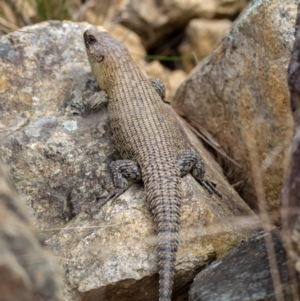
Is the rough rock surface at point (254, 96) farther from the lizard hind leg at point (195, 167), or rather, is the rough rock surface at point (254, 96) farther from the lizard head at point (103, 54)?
the lizard head at point (103, 54)

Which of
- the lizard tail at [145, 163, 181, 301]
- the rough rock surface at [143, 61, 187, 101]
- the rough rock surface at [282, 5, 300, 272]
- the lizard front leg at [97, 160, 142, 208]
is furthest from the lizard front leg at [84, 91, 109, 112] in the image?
the rough rock surface at [282, 5, 300, 272]

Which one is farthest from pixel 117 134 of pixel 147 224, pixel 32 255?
pixel 32 255

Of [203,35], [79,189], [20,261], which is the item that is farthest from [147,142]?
[203,35]

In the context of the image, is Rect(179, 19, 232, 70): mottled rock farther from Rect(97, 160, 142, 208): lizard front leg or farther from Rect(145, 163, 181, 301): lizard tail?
Rect(145, 163, 181, 301): lizard tail

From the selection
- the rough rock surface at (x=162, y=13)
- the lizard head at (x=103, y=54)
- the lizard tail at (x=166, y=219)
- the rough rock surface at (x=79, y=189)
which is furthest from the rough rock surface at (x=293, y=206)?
the rough rock surface at (x=162, y=13)

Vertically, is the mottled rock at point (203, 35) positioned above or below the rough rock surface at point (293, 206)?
below

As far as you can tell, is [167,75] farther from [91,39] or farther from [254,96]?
[254,96]
